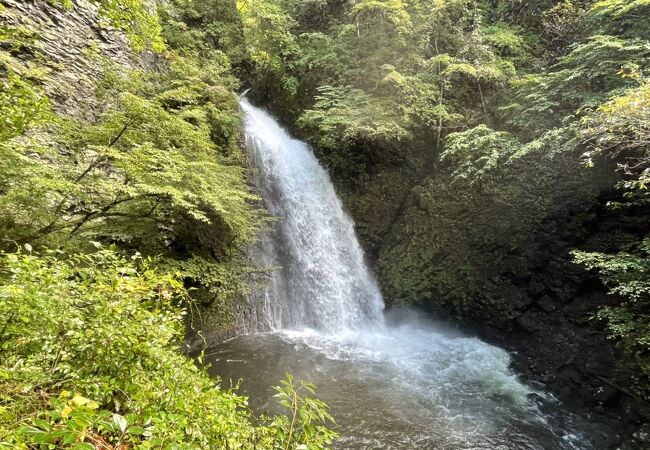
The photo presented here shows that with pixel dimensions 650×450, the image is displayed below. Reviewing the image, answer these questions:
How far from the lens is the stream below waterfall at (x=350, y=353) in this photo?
587 centimetres

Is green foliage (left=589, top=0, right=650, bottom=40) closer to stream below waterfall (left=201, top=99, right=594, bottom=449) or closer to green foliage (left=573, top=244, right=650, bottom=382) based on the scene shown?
green foliage (left=573, top=244, right=650, bottom=382)

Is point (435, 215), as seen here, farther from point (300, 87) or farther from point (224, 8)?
point (224, 8)

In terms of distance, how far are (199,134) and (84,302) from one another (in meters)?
3.82

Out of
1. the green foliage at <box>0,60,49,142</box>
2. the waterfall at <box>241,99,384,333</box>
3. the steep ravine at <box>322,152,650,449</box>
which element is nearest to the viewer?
the green foliage at <box>0,60,49,142</box>

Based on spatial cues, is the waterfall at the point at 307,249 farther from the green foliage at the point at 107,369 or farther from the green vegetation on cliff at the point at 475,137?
the green foliage at the point at 107,369

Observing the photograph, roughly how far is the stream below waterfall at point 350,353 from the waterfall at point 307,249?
0.03 meters

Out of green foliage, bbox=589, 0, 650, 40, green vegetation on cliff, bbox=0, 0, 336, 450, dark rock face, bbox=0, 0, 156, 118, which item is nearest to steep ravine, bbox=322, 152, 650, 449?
green foliage, bbox=589, 0, 650, 40

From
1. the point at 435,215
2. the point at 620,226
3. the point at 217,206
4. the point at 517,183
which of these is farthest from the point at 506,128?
the point at 217,206

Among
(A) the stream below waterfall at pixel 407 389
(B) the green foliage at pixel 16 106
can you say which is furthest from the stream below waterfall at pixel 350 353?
(B) the green foliage at pixel 16 106

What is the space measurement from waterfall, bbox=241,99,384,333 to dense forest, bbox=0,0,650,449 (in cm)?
67

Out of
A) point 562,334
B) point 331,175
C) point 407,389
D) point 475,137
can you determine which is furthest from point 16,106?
point 562,334

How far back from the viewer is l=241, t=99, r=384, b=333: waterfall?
389 inches

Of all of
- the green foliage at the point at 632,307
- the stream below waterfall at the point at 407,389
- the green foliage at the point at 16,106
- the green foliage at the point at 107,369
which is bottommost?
the stream below waterfall at the point at 407,389

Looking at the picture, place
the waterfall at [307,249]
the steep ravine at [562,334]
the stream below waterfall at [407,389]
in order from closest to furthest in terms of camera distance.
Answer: the stream below waterfall at [407,389]
the steep ravine at [562,334]
the waterfall at [307,249]
